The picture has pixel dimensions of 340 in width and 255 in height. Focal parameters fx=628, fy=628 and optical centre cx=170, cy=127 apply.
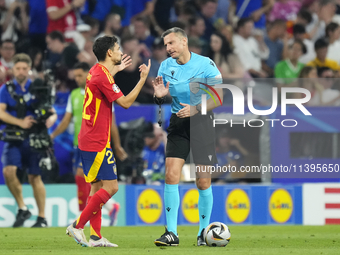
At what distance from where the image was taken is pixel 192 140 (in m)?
6.57

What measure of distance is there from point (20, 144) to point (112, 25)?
3.53 metres

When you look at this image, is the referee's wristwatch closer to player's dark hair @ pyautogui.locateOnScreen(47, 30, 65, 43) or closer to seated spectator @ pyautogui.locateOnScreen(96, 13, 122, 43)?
player's dark hair @ pyautogui.locateOnScreen(47, 30, 65, 43)

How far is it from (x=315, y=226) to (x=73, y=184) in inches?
150

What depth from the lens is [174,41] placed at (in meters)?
6.52

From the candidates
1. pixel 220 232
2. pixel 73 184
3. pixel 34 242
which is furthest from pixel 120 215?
pixel 220 232

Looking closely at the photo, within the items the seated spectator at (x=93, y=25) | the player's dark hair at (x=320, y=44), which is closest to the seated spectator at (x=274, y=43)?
the player's dark hair at (x=320, y=44)

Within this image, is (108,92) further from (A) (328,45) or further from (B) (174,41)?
(A) (328,45)

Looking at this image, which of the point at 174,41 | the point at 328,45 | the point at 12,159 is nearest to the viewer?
the point at 174,41

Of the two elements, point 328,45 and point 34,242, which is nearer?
point 34,242

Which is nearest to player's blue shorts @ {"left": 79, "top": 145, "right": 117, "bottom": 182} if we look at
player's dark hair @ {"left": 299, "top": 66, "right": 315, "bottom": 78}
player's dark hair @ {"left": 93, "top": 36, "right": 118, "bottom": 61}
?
player's dark hair @ {"left": 93, "top": 36, "right": 118, "bottom": 61}

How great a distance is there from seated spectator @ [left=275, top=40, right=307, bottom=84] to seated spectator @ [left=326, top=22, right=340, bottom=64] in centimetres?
74

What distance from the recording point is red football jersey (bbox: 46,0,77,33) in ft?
38.3

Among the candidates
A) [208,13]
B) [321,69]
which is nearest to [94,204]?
[321,69]

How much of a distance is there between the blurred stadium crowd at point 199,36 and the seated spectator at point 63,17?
0.02 m
